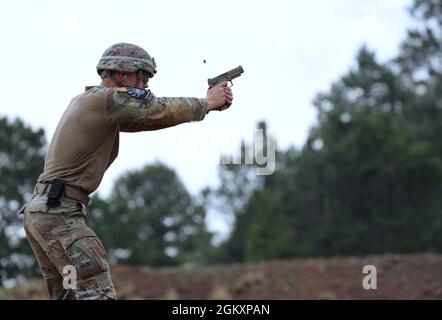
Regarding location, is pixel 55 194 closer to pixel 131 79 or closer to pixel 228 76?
pixel 131 79

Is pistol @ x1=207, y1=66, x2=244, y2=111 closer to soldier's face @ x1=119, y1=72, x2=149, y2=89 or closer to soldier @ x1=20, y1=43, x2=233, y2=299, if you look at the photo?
soldier @ x1=20, y1=43, x2=233, y2=299

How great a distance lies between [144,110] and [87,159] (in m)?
0.56

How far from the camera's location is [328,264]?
74.4 feet

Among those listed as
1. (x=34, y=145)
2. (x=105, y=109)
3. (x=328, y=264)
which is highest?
(x=34, y=145)

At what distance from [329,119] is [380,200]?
21.6 ft

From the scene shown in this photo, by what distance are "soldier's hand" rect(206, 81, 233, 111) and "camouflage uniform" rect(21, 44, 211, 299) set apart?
188 millimetres

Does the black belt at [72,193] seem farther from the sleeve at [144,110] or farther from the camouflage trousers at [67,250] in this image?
the sleeve at [144,110]

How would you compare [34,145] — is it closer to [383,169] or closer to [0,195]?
[0,195]

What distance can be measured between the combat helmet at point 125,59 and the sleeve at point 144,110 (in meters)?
0.20

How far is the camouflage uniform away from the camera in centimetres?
782

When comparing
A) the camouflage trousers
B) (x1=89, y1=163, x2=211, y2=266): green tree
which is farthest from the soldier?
(x1=89, y1=163, x2=211, y2=266): green tree

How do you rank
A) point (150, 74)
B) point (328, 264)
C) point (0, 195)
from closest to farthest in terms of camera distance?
point (150, 74) < point (328, 264) < point (0, 195)

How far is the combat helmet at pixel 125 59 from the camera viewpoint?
8.24 meters
